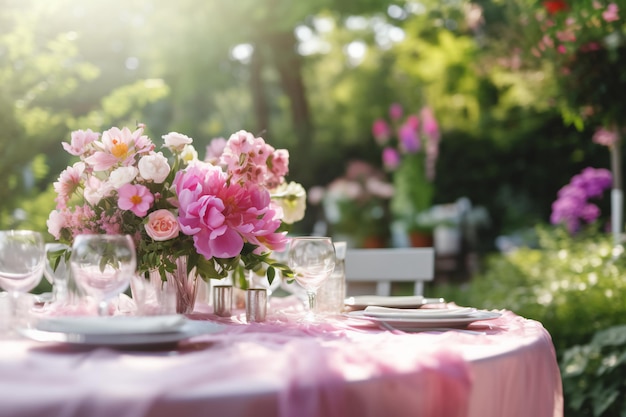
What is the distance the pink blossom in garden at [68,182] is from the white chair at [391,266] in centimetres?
152

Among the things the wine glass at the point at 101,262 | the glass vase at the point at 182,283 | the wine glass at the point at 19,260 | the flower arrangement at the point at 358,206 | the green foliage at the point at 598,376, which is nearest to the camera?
the wine glass at the point at 101,262

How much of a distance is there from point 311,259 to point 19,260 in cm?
73

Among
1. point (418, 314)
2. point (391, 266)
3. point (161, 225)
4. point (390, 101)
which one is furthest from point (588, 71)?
point (390, 101)

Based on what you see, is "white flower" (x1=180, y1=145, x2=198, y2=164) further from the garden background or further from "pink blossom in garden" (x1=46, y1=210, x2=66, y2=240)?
the garden background

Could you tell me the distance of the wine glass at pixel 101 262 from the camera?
1.56m

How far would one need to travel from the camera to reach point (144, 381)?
1178 mm

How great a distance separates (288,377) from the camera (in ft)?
4.09

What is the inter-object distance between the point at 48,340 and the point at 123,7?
11714 mm

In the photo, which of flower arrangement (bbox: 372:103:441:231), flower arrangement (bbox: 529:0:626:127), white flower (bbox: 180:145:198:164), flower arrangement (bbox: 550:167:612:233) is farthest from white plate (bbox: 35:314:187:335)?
flower arrangement (bbox: 372:103:441:231)

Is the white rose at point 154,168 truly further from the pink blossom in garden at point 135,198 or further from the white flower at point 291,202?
the white flower at point 291,202

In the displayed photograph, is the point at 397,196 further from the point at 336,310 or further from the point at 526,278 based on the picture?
the point at 336,310

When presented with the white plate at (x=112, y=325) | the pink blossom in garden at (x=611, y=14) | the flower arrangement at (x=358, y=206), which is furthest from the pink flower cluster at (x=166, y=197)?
the flower arrangement at (x=358, y=206)

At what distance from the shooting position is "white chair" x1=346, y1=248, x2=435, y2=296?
327 centimetres

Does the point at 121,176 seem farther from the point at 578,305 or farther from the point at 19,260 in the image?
the point at 578,305
